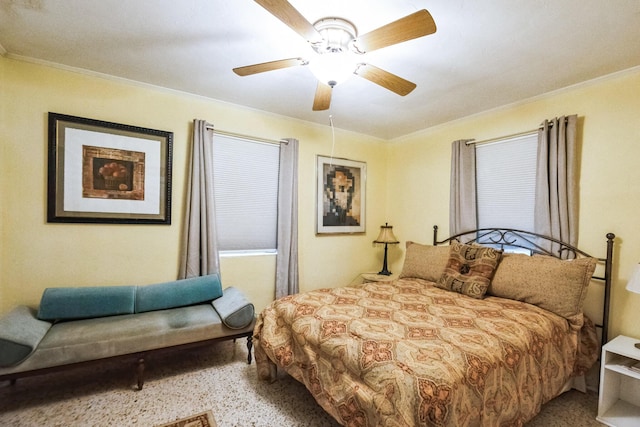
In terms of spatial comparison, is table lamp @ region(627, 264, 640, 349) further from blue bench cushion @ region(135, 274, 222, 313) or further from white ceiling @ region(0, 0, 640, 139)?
blue bench cushion @ region(135, 274, 222, 313)

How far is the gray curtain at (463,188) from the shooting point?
3.27 meters

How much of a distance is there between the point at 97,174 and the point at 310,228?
7.49 feet

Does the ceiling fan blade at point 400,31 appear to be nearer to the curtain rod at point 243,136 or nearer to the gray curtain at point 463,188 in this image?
the curtain rod at point 243,136

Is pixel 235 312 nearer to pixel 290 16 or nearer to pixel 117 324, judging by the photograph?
pixel 117 324

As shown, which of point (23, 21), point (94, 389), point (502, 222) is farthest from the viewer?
point (502, 222)

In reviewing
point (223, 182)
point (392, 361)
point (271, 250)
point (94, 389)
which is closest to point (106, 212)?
point (223, 182)

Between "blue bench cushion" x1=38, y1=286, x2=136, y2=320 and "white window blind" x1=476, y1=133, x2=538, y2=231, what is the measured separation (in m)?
3.66

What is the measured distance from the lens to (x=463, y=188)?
330cm

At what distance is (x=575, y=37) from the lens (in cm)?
187

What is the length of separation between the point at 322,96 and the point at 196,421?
237cm

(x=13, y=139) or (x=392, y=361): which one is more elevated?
(x=13, y=139)

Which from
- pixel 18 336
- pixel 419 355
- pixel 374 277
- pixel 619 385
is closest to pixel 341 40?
pixel 419 355

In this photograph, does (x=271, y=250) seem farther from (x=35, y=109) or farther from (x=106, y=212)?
(x=35, y=109)

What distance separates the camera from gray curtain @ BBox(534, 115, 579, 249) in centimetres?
249
